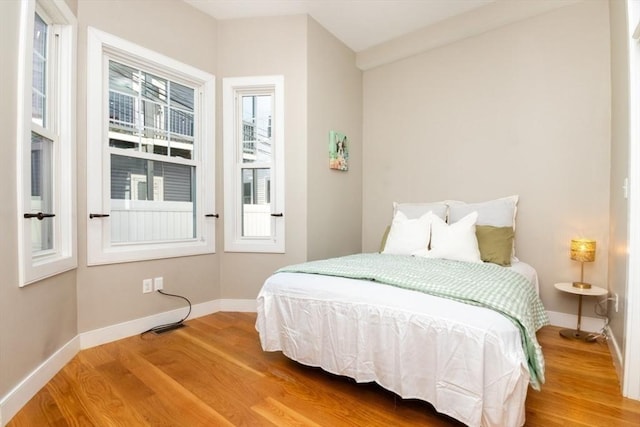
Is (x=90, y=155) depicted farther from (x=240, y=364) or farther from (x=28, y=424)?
(x=240, y=364)

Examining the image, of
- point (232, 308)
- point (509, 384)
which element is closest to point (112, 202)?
point (232, 308)

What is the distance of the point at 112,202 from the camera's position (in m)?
2.61

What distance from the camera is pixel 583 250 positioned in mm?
2469

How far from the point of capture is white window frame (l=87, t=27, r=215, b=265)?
2.42 m

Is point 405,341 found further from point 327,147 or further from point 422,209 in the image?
point 327,147

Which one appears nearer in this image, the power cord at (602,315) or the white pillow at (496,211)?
the power cord at (602,315)

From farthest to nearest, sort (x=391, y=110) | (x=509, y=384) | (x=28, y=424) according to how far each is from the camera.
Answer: (x=391, y=110) → (x=28, y=424) → (x=509, y=384)

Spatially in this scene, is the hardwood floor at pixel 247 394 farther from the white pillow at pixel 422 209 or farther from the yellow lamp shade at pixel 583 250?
the white pillow at pixel 422 209

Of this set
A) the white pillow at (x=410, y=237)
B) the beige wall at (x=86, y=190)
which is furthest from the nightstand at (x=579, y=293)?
the beige wall at (x=86, y=190)

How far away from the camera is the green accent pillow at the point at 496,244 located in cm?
261

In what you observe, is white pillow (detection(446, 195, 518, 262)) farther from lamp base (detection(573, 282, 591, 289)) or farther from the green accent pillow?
lamp base (detection(573, 282, 591, 289))

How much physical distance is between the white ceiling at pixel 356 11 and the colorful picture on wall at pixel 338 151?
3.73 feet

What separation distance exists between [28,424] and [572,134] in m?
4.12

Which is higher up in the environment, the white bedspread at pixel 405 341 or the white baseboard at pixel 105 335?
the white bedspread at pixel 405 341
